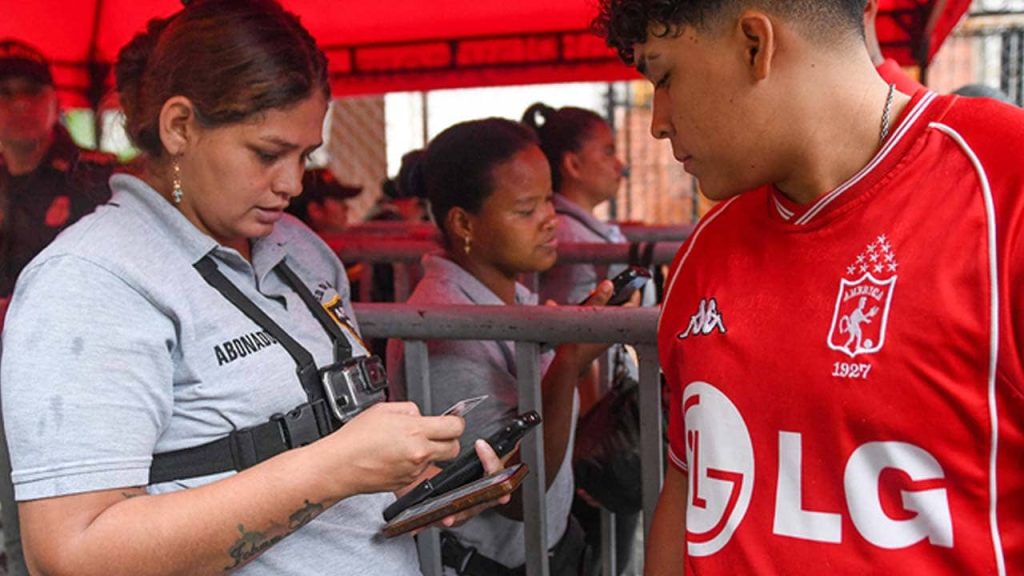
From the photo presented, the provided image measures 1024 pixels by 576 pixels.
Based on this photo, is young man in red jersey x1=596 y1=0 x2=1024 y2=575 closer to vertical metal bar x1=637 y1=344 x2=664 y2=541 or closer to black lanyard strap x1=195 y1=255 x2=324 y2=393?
vertical metal bar x1=637 y1=344 x2=664 y2=541

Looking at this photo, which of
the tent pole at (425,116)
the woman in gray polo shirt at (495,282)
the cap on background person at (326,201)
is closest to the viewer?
the woman in gray polo shirt at (495,282)

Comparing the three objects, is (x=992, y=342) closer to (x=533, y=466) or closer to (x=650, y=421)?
(x=650, y=421)

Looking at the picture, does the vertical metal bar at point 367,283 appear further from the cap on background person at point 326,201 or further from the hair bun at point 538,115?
the cap on background person at point 326,201

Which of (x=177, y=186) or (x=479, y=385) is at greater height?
(x=177, y=186)

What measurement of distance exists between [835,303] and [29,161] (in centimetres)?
336

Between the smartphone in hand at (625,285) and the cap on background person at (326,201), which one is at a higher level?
the cap on background person at (326,201)

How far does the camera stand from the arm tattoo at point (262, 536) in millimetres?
1420

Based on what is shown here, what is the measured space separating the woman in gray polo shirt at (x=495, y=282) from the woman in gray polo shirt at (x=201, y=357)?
52cm

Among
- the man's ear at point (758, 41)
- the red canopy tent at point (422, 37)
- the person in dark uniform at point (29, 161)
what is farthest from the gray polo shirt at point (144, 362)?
the red canopy tent at point (422, 37)

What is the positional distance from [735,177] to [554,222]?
5.12 feet

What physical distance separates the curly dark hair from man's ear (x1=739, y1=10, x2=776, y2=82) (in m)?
0.02

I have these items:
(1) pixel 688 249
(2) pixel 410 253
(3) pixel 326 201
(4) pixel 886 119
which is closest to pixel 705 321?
(1) pixel 688 249

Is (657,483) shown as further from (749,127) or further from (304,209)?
(304,209)

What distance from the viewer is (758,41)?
1.32 meters
